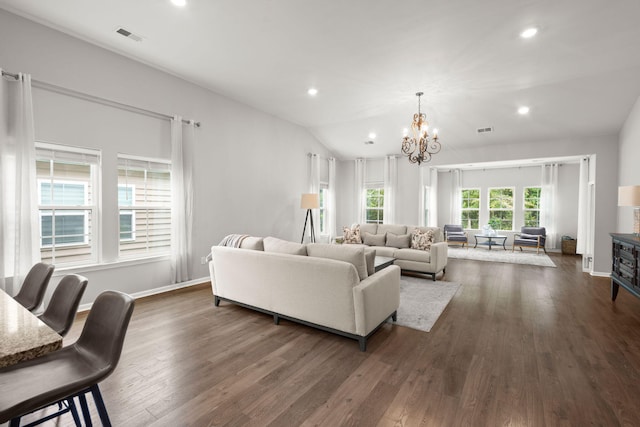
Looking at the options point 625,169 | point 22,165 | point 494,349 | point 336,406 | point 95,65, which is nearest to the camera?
point 336,406

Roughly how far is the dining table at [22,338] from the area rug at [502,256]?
8.22 meters

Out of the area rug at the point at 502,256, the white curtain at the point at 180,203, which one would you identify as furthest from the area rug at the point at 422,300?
the white curtain at the point at 180,203

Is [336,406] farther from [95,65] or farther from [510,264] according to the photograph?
[510,264]

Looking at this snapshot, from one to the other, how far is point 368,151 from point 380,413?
286 inches

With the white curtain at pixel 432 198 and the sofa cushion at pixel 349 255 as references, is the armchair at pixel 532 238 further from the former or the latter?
the sofa cushion at pixel 349 255

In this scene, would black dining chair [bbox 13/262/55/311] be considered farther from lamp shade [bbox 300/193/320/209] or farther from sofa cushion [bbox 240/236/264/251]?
lamp shade [bbox 300/193/320/209]

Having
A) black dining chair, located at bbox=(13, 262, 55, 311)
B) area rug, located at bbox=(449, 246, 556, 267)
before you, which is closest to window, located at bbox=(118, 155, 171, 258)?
black dining chair, located at bbox=(13, 262, 55, 311)

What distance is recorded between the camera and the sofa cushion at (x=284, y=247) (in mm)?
3297

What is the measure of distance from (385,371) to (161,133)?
4393mm

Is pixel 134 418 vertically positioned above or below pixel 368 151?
Result: below

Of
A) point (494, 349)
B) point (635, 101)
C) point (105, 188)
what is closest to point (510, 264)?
point (635, 101)

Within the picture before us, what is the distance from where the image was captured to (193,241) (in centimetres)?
489

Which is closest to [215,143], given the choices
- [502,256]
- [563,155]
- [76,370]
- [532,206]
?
[76,370]

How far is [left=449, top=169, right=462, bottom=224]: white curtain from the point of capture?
34.4 ft
